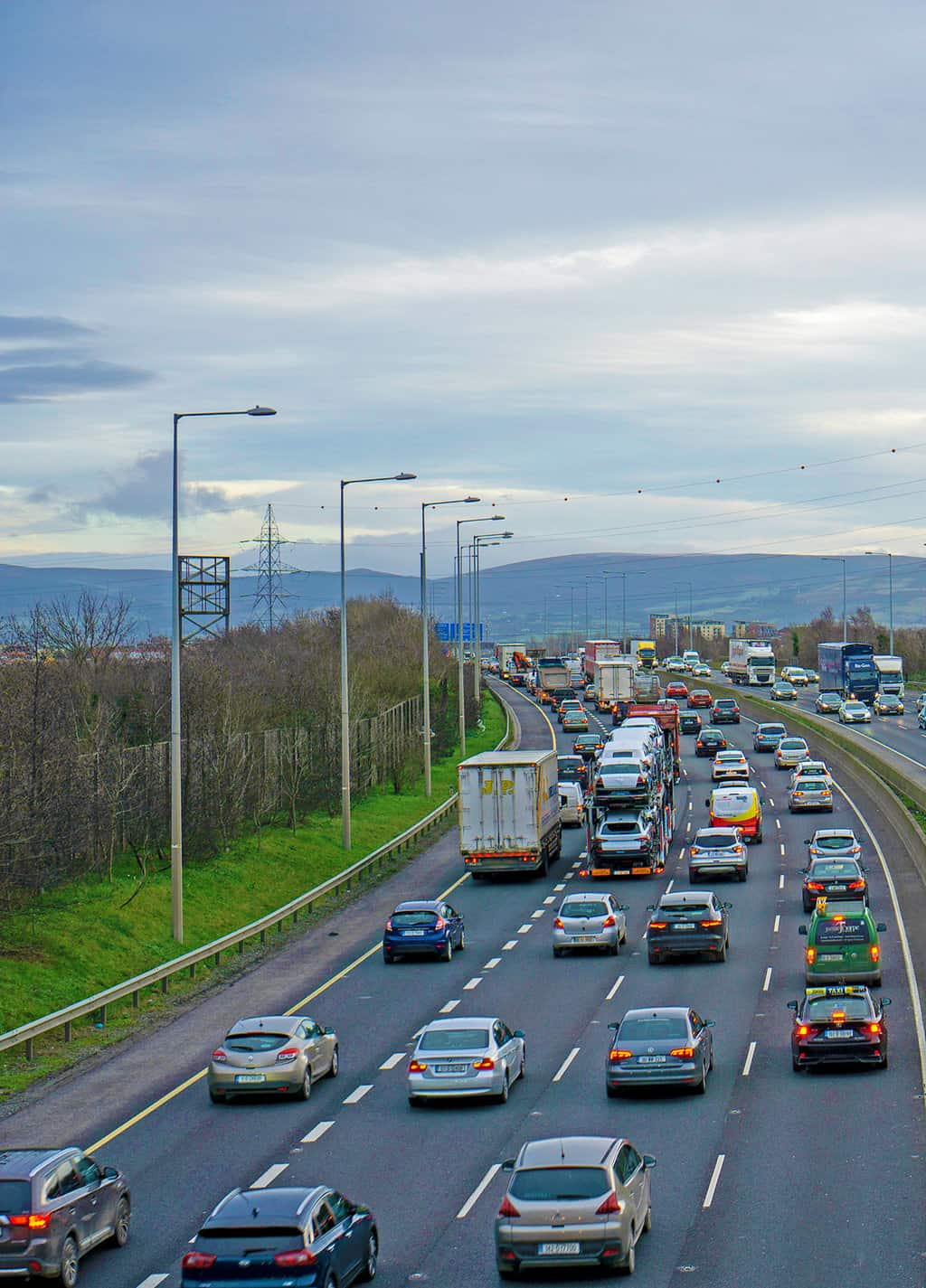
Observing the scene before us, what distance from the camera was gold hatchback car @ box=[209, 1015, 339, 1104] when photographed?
2670cm

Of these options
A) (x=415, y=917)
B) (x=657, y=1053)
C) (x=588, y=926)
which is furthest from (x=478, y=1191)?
(x=588, y=926)

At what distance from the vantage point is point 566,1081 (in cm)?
2753

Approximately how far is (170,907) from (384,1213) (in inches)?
932

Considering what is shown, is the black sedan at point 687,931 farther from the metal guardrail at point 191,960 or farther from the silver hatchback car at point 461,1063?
the silver hatchback car at point 461,1063

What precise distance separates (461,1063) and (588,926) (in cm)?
1361

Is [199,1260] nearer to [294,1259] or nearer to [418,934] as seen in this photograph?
[294,1259]

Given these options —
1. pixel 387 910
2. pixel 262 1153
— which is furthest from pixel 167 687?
pixel 262 1153

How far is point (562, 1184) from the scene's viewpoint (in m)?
17.3

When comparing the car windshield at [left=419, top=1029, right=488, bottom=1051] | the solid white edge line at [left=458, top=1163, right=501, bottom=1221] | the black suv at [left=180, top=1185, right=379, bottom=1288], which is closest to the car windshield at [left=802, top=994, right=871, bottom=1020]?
the car windshield at [left=419, top=1029, right=488, bottom=1051]

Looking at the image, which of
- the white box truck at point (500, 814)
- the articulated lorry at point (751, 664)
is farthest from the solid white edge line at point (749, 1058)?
the articulated lorry at point (751, 664)

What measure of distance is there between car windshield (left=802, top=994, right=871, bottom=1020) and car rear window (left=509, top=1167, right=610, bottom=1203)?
11123 mm

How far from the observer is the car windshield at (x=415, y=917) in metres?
39.2

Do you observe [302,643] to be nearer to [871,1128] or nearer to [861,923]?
[861,923]

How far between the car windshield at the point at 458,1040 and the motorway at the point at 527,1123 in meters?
0.94
